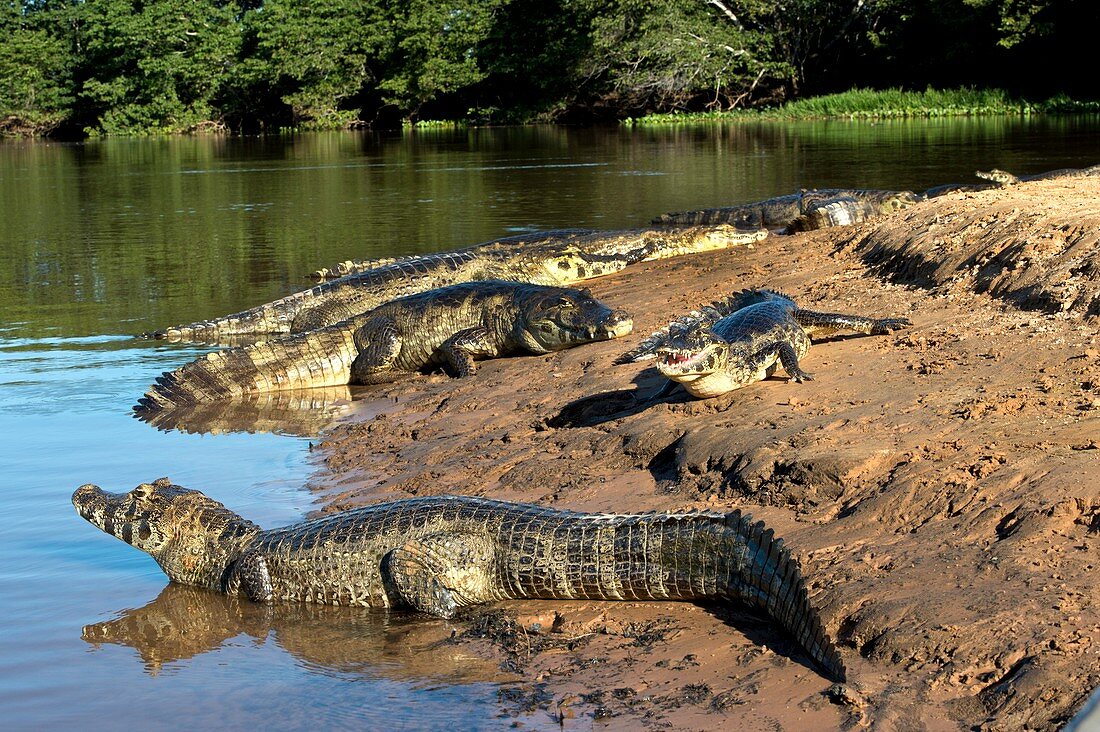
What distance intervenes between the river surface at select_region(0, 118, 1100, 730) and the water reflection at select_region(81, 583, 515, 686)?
0.04 ft

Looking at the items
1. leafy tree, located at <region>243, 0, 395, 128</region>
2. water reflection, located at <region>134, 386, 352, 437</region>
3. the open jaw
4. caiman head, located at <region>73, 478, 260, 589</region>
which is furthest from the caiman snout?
leafy tree, located at <region>243, 0, 395, 128</region>

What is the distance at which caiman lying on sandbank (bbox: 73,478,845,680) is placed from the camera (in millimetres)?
4496

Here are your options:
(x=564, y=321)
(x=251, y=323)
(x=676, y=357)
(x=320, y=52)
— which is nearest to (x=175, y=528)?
(x=676, y=357)

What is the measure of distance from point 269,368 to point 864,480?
6.30 meters

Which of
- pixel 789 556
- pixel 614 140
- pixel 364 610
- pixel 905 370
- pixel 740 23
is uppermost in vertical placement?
pixel 740 23

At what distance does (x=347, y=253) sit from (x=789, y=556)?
42.2 feet

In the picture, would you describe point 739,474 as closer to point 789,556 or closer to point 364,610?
point 789,556

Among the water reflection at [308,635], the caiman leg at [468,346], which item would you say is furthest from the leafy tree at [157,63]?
the water reflection at [308,635]

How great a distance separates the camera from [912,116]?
36.9 meters

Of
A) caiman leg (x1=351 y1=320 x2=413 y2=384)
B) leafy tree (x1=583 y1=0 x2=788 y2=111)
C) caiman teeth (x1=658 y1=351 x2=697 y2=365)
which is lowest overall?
caiman leg (x1=351 y1=320 x2=413 y2=384)

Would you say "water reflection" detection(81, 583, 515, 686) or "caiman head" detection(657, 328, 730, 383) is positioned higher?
"caiman head" detection(657, 328, 730, 383)

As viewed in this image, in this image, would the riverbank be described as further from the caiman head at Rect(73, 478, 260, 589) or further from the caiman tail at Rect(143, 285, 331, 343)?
the caiman tail at Rect(143, 285, 331, 343)

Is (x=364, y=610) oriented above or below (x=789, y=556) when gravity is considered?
below

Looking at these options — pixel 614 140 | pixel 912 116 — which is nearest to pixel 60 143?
pixel 614 140
